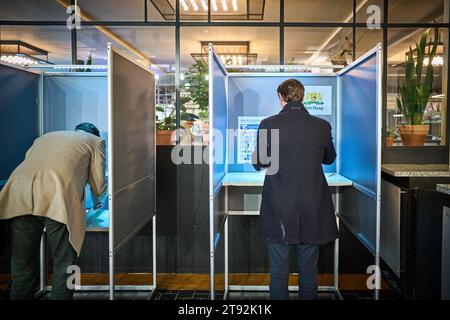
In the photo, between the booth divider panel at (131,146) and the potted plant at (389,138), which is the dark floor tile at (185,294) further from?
the potted plant at (389,138)

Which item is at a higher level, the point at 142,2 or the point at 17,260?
the point at 142,2

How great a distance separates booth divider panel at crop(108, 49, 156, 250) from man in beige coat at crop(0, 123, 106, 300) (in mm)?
171

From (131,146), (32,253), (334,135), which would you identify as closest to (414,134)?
(334,135)

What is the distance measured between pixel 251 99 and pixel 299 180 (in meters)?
1.26

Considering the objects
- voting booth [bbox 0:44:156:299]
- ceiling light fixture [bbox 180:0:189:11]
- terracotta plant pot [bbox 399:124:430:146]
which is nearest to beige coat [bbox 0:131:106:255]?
voting booth [bbox 0:44:156:299]

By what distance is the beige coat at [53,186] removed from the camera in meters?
2.12

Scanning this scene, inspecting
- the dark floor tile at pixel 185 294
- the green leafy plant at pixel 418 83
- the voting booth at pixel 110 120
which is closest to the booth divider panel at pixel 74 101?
the voting booth at pixel 110 120

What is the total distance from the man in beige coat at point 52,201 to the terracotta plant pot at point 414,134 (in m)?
2.46

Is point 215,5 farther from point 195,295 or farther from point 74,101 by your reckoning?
point 195,295

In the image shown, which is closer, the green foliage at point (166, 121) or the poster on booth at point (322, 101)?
the poster on booth at point (322, 101)

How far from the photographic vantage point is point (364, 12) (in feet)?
11.3

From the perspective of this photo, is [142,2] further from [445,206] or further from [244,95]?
[445,206]

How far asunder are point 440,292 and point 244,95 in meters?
1.92

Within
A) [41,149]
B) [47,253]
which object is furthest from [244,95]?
[47,253]
